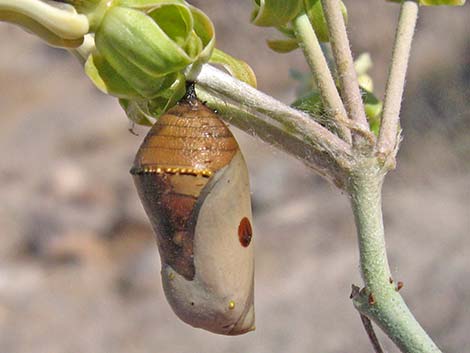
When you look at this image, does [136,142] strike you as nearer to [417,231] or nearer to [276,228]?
[276,228]

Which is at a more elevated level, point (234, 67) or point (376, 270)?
point (234, 67)

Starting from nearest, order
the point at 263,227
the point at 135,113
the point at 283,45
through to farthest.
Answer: the point at 135,113
the point at 283,45
the point at 263,227

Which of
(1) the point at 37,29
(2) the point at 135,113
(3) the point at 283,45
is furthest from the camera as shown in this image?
(3) the point at 283,45

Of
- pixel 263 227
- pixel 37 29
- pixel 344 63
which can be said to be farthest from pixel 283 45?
pixel 263 227

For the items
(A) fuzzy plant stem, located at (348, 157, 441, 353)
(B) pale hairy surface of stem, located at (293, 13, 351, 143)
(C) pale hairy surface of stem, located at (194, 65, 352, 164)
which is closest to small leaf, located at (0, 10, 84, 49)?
(C) pale hairy surface of stem, located at (194, 65, 352, 164)

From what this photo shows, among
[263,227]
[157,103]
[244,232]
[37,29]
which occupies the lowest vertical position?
[263,227]

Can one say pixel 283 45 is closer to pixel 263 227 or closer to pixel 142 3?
pixel 142 3

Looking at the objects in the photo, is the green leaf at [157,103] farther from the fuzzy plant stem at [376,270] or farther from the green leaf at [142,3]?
the fuzzy plant stem at [376,270]

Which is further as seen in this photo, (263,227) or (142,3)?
(263,227)
